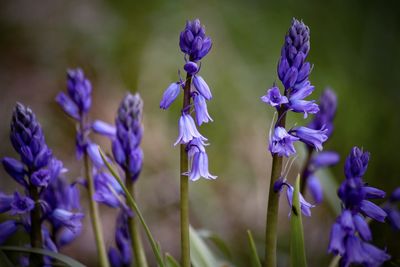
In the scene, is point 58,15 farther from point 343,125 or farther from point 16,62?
Result: point 343,125

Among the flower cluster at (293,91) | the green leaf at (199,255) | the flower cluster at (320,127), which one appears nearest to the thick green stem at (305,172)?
the flower cluster at (320,127)

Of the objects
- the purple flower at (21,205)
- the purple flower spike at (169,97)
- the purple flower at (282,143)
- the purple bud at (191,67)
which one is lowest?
the purple flower at (21,205)

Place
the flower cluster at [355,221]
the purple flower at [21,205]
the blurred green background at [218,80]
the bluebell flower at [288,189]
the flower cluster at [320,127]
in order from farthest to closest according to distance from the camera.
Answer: the blurred green background at [218,80]
the flower cluster at [320,127]
the purple flower at [21,205]
the bluebell flower at [288,189]
the flower cluster at [355,221]

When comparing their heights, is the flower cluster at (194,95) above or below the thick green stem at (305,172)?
above

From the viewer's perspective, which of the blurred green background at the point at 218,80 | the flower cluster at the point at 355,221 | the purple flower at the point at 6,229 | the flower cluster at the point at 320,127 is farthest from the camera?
the blurred green background at the point at 218,80

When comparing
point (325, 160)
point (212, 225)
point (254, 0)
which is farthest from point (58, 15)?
point (325, 160)

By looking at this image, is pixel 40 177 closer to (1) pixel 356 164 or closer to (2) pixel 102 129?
(2) pixel 102 129

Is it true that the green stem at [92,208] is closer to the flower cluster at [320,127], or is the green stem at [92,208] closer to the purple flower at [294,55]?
the purple flower at [294,55]

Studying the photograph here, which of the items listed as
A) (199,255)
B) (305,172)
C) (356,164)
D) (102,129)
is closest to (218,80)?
(305,172)
